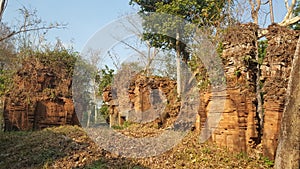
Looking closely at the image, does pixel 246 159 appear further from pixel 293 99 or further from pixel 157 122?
pixel 157 122

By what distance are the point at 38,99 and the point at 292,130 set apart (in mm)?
8366

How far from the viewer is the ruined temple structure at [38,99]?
863 cm

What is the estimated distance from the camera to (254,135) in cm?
545

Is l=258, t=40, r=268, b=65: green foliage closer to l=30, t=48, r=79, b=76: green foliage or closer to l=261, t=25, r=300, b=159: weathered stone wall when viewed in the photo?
l=261, t=25, r=300, b=159: weathered stone wall

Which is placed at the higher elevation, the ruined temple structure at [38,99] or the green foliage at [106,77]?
the green foliage at [106,77]

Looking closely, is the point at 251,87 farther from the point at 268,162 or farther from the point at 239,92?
the point at 268,162

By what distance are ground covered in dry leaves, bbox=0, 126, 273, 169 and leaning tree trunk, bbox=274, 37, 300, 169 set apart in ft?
6.49

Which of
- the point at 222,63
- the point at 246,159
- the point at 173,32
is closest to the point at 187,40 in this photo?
the point at 173,32

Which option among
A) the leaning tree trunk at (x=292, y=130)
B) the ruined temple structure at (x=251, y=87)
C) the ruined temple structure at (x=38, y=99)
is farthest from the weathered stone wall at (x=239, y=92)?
the ruined temple structure at (x=38, y=99)

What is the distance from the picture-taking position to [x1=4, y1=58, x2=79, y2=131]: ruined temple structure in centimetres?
863

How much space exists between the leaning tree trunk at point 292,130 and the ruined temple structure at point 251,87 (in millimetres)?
1905

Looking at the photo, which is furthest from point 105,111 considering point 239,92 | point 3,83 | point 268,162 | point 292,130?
point 292,130

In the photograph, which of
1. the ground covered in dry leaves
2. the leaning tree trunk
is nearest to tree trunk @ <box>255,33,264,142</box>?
the ground covered in dry leaves

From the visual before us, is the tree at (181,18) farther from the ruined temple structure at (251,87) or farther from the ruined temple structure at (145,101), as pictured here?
the ruined temple structure at (251,87)
